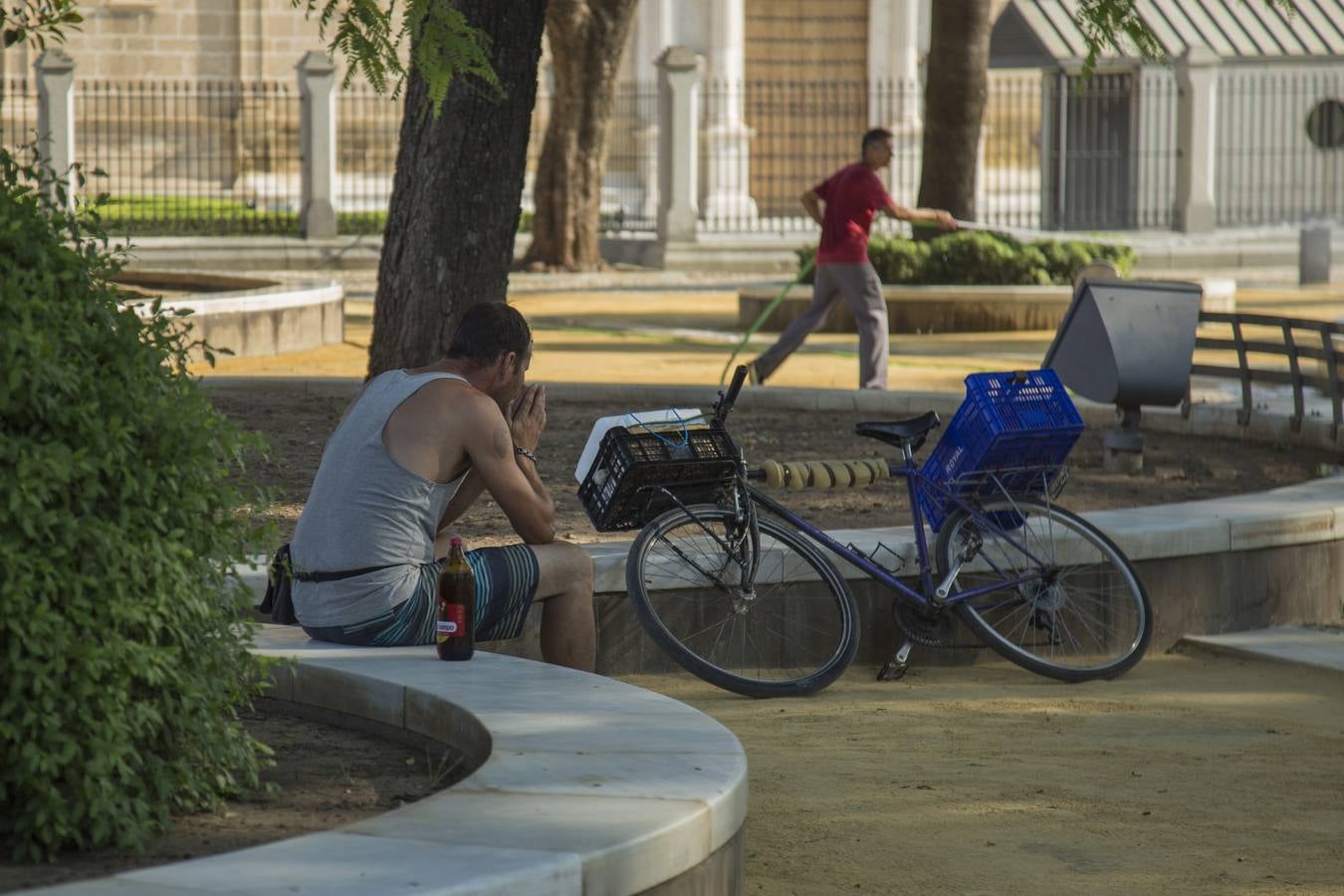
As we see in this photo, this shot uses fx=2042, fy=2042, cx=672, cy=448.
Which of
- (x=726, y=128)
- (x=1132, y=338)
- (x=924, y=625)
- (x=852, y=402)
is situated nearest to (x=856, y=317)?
(x=852, y=402)

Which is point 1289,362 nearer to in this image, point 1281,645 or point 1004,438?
point 1281,645

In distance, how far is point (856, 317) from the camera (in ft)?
41.2

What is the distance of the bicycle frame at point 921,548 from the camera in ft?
21.8

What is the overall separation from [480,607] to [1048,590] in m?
2.30

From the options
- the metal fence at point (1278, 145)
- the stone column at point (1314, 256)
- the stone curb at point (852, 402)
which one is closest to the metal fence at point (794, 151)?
the metal fence at point (1278, 145)

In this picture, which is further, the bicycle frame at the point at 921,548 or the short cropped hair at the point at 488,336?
the bicycle frame at the point at 921,548

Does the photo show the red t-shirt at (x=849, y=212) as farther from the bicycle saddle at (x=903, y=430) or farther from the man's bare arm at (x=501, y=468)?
the man's bare arm at (x=501, y=468)

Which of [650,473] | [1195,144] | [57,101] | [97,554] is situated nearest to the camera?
[97,554]

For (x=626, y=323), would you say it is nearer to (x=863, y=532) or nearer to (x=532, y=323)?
(x=532, y=323)

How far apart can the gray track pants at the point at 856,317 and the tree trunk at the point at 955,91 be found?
680cm

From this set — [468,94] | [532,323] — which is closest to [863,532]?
[468,94]

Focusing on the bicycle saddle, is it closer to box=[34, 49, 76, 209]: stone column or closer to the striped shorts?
the striped shorts

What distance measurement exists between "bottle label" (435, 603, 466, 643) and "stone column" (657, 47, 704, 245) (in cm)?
2251

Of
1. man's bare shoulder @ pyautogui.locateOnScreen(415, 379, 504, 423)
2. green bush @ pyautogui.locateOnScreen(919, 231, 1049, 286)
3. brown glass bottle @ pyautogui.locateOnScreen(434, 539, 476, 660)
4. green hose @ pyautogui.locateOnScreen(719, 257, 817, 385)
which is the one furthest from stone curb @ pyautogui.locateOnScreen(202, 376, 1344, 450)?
green bush @ pyautogui.locateOnScreen(919, 231, 1049, 286)
